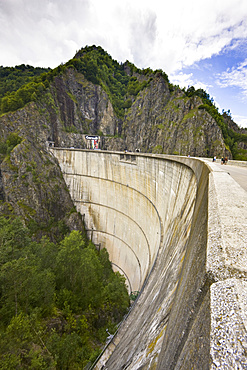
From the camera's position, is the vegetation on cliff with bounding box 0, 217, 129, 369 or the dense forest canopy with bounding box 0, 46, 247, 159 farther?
the dense forest canopy with bounding box 0, 46, 247, 159

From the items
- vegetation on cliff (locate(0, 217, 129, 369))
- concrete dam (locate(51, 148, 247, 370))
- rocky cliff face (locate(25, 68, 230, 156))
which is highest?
rocky cliff face (locate(25, 68, 230, 156))

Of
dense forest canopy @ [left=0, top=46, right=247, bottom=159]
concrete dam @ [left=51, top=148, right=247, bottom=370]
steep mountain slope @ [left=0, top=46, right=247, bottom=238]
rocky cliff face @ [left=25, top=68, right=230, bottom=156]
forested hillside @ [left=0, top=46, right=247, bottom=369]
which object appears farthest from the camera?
dense forest canopy @ [left=0, top=46, right=247, bottom=159]

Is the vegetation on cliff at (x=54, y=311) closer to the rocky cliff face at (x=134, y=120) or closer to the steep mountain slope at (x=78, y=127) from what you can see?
the steep mountain slope at (x=78, y=127)

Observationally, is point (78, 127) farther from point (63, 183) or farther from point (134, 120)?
point (63, 183)

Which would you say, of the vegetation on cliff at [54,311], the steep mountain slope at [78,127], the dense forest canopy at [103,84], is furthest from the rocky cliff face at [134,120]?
the vegetation on cliff at [54,311]

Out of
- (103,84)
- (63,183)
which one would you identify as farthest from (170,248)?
(103,84)

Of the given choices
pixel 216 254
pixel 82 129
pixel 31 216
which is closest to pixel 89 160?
pixel 31 216

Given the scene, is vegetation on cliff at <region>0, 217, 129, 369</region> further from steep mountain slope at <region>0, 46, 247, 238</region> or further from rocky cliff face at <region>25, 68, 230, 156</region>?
rocky cliff face at <region>25, 68, 230, 156</region>

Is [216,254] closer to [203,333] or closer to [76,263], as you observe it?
[203,333]

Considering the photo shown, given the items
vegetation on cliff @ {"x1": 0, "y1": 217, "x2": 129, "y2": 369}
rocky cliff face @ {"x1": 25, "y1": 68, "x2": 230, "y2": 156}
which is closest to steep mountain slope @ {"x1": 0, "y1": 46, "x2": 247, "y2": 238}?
rocky cliff face @ {"x1": 25, "y1": 68, "x2": 230, "y2": 156}
